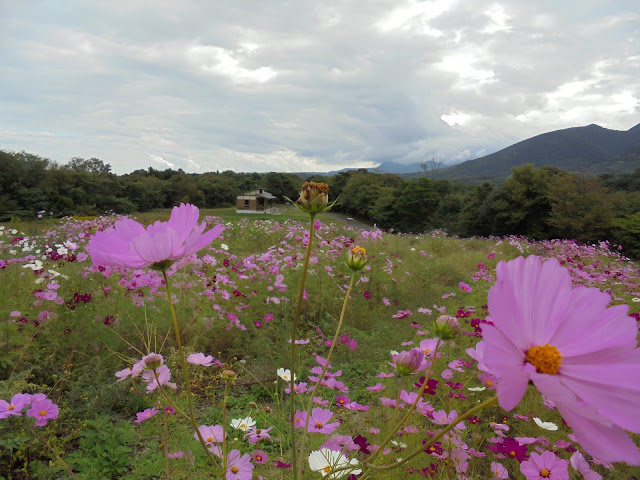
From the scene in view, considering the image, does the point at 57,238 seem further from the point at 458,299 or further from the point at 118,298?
the point at 458,299

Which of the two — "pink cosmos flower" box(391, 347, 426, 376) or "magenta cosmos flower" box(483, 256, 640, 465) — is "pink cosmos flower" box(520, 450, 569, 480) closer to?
"pink cosmos flower" box(391, 347, 426, 376)

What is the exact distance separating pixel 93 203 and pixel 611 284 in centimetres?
2938

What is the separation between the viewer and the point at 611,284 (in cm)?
391

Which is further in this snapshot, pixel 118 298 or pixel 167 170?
pixel 167 170

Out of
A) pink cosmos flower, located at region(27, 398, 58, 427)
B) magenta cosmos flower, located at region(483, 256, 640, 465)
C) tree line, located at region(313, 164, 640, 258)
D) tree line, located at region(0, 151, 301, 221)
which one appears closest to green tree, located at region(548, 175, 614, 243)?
tree line, located at region(313, 164, 640, 258)

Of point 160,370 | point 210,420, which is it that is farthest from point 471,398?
point 160,370

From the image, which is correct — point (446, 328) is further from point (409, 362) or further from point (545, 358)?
point (545, 358)

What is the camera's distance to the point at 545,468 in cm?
86

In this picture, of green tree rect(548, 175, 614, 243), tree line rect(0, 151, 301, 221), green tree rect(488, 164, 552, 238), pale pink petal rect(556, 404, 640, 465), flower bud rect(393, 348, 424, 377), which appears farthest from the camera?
tree line rect(0, 151, 301, 221)

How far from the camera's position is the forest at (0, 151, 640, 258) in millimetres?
13914

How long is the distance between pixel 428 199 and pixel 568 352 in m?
28.7

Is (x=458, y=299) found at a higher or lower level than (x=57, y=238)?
lower

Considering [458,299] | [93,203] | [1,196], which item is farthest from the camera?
[93,203]

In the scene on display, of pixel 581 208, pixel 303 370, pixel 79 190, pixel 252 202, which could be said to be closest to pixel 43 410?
pixel 303 370
